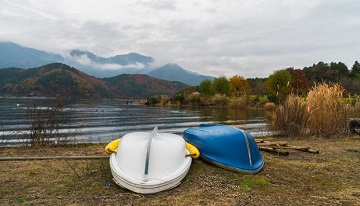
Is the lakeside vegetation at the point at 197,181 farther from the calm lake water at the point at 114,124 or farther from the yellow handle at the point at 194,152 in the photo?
the calm lake water at the point at 114,124

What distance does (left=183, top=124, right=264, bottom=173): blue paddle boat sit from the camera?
5.43 m

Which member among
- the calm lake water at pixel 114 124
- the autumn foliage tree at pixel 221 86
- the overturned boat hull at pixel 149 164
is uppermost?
the autumn foliage tree at pixel 221 86

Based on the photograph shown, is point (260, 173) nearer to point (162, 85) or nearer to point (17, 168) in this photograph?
point (17, 168)

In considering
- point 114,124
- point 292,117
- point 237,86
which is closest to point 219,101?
point 237,86

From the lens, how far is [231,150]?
5.58 metres

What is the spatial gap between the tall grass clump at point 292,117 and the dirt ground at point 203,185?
3.42 meters

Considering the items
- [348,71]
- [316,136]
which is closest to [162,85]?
[348,71]

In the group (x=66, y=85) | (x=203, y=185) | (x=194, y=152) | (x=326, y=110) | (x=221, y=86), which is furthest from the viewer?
(x=66, y=85)

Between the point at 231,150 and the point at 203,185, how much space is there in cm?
119

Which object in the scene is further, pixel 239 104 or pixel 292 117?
pixel 239 104

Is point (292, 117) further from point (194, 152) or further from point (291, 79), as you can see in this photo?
point (291, 79)

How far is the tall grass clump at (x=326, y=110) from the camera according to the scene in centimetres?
980

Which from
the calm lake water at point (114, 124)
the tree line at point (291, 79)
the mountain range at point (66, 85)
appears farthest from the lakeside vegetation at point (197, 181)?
the mountain range at point (66, 85)

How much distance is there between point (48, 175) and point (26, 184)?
0.50 metres
